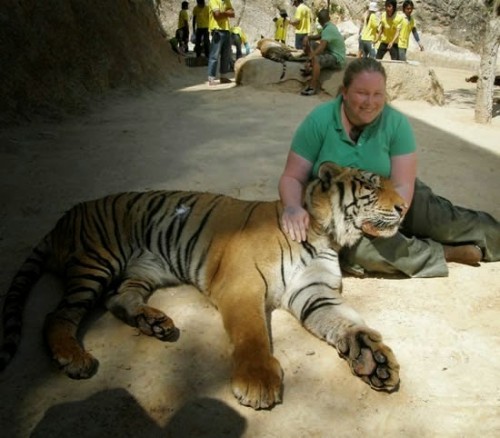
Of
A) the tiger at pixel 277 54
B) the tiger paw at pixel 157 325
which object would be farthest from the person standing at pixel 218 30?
the tiger paw at pixel 157 325

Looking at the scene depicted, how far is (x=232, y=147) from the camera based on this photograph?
5695 mm

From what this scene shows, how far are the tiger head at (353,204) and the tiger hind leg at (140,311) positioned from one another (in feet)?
3.13

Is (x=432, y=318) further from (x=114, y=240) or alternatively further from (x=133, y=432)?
(x=114, y=240)

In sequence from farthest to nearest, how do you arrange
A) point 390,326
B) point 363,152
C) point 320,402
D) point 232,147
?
point 232,147 < point 363,152 < point 390,326 < point 320,402

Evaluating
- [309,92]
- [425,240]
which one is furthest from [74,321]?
[309,92]

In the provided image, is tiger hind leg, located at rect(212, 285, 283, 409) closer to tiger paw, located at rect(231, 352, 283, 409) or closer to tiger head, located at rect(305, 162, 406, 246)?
tiger paw, located at rect(231, 352, 283, 409)

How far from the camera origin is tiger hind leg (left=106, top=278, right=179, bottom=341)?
8.10ft

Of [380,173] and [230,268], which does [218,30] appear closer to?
[380,173]

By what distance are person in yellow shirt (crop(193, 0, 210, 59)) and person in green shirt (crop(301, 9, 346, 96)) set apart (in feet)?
15.6

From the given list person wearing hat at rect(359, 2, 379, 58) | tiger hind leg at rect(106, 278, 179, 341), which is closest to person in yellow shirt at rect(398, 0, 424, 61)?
person wearing hat at rect(359, 2, 379, 58)

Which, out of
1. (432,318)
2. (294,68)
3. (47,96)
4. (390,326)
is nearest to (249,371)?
(390,326)

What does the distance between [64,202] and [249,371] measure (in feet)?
8.49

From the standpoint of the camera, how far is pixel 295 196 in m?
2.79

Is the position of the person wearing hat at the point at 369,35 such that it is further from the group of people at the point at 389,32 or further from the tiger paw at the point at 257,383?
the tiger paw at the point at 257,383
